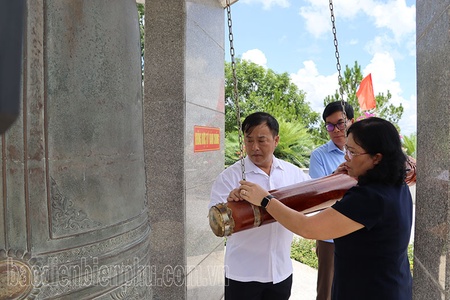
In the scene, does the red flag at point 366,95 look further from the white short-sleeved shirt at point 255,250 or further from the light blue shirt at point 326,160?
the white short-sleeved shirt at point 255,250

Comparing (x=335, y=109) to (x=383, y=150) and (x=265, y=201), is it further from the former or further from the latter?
(x=265, y=201)

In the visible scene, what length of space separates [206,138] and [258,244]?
1596mm

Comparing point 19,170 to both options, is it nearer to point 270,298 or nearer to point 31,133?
point 31,133

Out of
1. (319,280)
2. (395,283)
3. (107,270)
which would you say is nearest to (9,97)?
(107,270)

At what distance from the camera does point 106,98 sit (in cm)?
121

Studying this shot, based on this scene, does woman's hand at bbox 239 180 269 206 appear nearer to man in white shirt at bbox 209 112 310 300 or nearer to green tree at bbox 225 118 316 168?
man in white shirt at bbox 209 112 310 300

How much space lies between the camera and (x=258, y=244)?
2613 mm

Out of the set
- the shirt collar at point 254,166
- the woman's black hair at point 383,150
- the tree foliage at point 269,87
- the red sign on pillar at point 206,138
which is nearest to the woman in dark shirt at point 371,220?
the woman's black hair at point 383,150

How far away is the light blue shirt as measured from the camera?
3.50 m

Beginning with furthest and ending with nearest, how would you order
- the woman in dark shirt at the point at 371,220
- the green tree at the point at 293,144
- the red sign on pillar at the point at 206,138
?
the green tree at the point at 293,144 → the red sign on pillar at the point at 206,138 → the woman in dark shirt at the point at 371,220

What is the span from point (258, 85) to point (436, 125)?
25.4m

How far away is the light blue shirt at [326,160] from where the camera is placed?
138 inches

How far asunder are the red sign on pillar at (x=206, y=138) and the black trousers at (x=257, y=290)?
1.42 m

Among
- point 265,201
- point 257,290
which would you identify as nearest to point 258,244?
point 257,290
